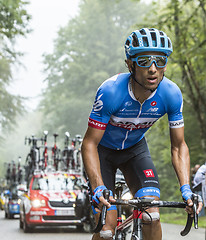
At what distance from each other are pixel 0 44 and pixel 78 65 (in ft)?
84.6

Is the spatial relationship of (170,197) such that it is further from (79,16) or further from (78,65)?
(79,16)

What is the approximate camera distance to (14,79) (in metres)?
31.8

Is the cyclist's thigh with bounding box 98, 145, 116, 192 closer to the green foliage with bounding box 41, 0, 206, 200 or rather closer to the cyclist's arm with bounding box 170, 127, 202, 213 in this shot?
the cyclist's arm with bounding box 170, 127, 202, 213

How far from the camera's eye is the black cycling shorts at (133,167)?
175 inches

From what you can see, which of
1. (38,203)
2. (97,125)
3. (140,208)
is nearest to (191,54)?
(38,203)

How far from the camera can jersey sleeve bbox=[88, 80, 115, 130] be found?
4.31 meters

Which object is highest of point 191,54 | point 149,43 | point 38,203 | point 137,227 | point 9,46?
point 9,46

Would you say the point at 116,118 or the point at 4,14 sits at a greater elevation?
the point at 4,14

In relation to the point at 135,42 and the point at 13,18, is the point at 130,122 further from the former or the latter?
the point at 13,18

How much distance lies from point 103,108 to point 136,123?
40 cm

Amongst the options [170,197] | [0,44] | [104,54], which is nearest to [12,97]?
[0,44]

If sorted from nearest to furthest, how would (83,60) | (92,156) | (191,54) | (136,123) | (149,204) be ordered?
(149,204), (92,156), (136,123), (191,54), (83,60)

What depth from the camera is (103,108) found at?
4.32m

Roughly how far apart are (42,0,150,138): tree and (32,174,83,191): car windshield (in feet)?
109
